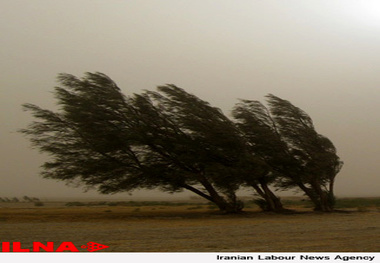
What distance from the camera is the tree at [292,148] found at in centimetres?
3070

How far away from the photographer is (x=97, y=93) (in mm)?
27547

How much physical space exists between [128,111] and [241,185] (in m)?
9.20

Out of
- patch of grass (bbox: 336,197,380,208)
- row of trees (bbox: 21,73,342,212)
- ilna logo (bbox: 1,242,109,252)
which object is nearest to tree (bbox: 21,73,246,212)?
row of trees (bbox: 21,73,342,212)

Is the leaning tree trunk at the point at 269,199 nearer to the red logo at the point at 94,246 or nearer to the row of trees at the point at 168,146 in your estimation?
the row of trees at the point at 168,146

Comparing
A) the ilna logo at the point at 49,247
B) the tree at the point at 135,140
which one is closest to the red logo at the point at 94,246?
the ilna logo at the point at 49,247

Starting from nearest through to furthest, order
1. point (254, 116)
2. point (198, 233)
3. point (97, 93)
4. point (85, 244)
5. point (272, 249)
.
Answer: point (272, 249), point (85, 244), point (198, 233), point (97, 93), point (254, 116)

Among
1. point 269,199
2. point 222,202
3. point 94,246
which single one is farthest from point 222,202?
point 94,246

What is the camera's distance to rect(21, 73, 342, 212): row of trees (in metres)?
27.3

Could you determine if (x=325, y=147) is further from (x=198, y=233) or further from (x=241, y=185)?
(x=198, y=233)

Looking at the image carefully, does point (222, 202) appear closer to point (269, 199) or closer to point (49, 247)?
point (269, 199)

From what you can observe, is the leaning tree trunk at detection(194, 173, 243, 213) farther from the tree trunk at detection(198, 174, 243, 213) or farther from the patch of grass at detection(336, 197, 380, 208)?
the patch of grass at detection(336, 197, 380, 208)

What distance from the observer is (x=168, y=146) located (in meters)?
28.4

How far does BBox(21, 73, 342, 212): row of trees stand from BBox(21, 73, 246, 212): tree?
6cm

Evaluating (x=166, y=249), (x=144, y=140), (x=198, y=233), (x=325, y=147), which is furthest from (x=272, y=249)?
Result: (x=325, y=147)
